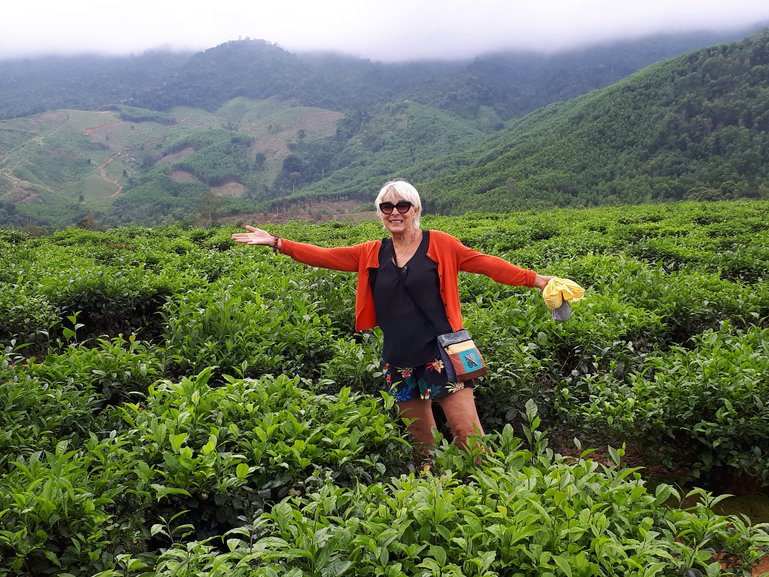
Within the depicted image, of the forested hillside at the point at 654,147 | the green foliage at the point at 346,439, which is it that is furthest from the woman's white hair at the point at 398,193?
the forested hillside at the point at 654,147

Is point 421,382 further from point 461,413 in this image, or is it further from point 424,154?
point 424,154

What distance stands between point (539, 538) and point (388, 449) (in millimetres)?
1133

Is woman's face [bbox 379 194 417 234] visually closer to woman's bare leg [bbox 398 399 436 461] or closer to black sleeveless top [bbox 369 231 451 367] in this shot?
black sleeveless top [bbox 369 231 451 367]

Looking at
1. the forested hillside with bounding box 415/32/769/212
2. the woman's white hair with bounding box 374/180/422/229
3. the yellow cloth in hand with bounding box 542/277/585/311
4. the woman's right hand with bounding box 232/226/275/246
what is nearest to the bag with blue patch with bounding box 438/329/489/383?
the yellow cloth in hand with bounding box 542/277/585/311

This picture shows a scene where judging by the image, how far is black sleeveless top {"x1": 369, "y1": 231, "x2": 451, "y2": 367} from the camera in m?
3.59

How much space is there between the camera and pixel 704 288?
5.86m

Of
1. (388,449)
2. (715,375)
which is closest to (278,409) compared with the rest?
(388,449)

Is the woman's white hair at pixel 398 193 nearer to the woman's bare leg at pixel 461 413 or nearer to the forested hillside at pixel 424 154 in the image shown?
the woman's bare leg at pixel 461 413

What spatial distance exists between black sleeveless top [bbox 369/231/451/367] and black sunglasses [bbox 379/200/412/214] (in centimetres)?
23

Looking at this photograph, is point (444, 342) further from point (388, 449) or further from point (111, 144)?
point (111, 144)

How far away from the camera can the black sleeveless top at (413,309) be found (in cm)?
359

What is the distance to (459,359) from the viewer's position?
346 centimetres

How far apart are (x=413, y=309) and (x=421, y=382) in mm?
501

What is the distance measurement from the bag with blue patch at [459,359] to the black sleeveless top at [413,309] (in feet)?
0.30
